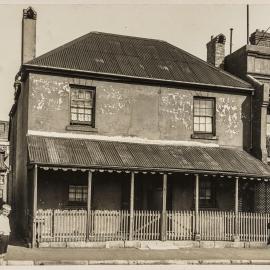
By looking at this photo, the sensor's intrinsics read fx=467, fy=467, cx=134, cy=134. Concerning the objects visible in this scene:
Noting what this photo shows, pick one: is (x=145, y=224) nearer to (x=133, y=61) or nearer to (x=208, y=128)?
(x=208, y=128)

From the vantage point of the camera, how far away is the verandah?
16.6 meters

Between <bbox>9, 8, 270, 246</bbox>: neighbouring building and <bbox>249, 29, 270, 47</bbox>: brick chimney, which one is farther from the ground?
<bbox>249, 29, 270, 47</bbox>: brick chimney

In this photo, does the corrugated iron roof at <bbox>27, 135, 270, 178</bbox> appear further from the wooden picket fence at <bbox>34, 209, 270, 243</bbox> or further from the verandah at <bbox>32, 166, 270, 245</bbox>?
the wooden picket fence at <bbox>34, 209, 270, 243</bbox>

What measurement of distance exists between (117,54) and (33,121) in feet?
18.1

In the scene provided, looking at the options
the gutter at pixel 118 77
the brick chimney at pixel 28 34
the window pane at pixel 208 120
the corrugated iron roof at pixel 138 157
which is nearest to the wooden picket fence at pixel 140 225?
the corrugated iron roof at pixel 138 157

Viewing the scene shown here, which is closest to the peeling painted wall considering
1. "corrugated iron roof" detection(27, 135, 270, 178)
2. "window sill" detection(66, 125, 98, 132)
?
"window sill" detection(66, 125, 98, 132)

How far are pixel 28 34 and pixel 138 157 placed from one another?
24.1 feet

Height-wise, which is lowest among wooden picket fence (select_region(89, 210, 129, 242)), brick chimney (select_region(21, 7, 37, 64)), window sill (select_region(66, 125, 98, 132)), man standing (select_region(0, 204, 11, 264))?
wooden picket fence (select_region(89, 210, 129, 242))

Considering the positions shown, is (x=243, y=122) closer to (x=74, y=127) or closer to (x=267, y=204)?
(x=267, y=204)

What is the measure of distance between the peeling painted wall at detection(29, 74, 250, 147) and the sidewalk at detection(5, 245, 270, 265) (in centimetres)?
A: 507

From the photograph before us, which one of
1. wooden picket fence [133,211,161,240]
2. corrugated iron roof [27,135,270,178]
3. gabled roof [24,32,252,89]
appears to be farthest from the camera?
gabled roof [24,32,252,89]

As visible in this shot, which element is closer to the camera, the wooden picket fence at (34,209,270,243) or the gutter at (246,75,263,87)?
the wooden picket fence at (34,209,270,243)

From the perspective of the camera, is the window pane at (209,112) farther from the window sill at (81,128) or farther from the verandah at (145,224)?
the window sill at (81,128)

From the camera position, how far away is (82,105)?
18938 mm
